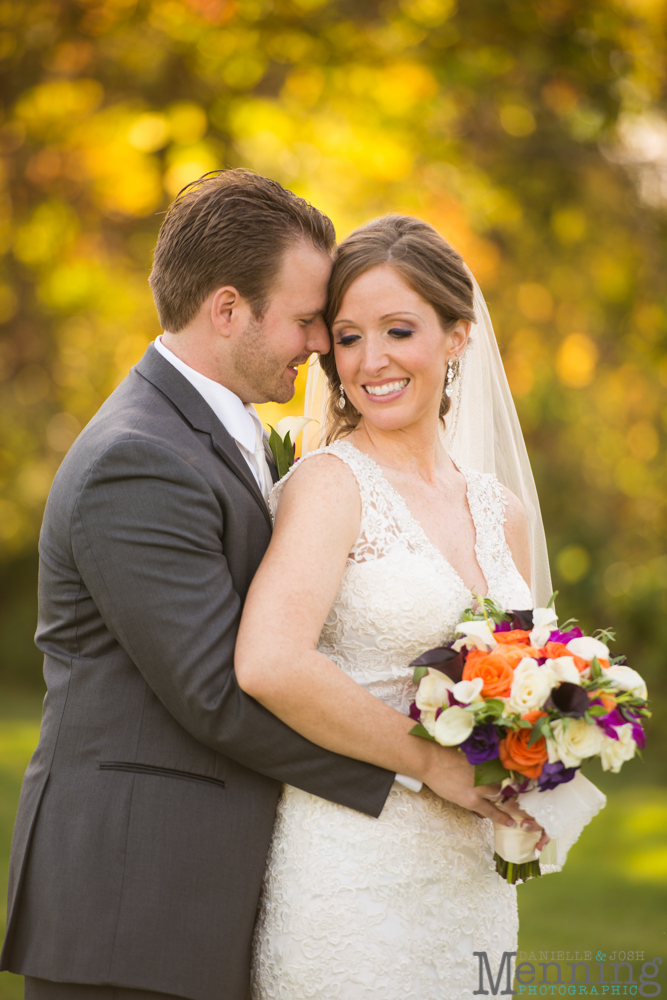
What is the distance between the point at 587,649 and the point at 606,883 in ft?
15.3

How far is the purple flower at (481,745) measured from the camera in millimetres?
2342

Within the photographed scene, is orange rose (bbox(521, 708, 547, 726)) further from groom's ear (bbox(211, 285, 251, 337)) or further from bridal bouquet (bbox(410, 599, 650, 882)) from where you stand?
groom's ear (bbox(211, 285, 251, 337))

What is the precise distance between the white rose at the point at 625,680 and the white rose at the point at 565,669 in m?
0.10

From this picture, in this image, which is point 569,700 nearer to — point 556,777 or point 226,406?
point 556,777

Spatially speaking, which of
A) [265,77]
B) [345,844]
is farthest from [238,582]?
[265,77]

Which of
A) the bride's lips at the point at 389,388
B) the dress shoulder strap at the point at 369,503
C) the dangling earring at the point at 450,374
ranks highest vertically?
the dangling earring at the point at 450,374

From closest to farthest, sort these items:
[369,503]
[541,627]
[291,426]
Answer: [541,627] < [369,503] < [291,426]

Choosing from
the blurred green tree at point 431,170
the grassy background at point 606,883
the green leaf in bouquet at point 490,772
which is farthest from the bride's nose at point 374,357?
the grassy background at point 606,883

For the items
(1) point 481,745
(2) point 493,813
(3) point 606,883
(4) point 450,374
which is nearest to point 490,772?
(1) point 481,745

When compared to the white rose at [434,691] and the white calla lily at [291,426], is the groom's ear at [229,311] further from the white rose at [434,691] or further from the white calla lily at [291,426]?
the white rose at [434,691]

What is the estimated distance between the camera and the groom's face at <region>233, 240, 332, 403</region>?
2.86m

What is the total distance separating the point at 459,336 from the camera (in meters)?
3.11

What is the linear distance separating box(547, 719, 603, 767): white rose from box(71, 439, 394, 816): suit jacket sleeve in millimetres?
659

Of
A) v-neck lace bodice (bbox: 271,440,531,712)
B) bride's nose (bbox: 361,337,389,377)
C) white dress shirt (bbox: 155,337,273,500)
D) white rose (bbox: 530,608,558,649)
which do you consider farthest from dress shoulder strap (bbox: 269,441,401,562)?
white rose (bbox: 530,608,558,649)
